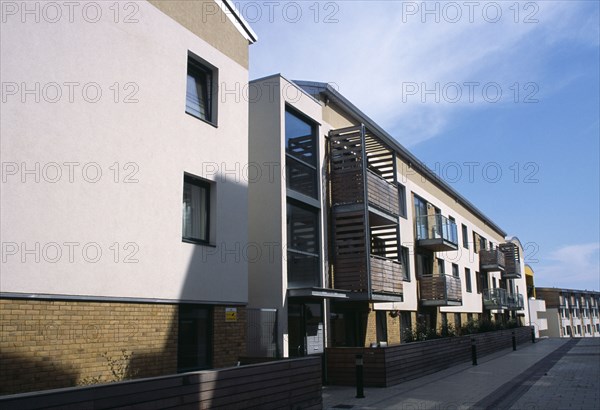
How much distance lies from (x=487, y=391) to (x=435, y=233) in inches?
461

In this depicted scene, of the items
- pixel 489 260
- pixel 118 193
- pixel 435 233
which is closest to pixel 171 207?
pixel 118 193

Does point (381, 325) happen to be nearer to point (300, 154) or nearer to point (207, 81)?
point (300, 154)

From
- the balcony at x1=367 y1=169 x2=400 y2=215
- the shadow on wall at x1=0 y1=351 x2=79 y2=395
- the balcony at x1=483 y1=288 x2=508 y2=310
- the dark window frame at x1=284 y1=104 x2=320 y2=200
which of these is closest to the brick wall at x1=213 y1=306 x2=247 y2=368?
the shadow on wall at x1=0 y1=351 x2=79 y2=395

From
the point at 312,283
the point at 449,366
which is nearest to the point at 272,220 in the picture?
the point at 312,283

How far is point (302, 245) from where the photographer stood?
14.4 metres

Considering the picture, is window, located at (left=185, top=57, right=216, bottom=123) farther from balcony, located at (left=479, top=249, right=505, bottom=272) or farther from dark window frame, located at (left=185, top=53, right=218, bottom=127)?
balcony, located at (left=479, top=249, right=505, bottom=272)

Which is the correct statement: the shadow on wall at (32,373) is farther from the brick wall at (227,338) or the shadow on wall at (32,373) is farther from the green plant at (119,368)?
the brick wall at (227,338)

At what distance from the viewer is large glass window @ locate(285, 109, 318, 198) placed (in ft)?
47.4

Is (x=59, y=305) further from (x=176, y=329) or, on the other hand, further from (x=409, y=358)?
(x=409, y=358)

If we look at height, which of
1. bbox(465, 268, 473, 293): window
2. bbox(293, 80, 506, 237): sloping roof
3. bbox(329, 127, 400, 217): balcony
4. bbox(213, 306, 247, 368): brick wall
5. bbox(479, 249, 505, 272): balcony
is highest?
bbox(293, 80, 506, 237): sloping roof

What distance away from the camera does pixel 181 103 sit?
1038 cm

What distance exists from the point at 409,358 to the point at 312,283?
3.40 metres

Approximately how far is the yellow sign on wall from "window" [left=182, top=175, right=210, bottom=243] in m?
1.42

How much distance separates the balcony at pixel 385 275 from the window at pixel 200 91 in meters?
6.48
